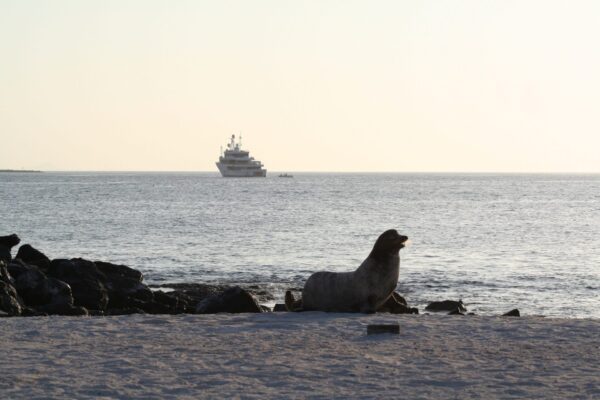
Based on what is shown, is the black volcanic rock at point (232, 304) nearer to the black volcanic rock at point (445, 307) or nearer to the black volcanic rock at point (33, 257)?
the black volcanic rock at point (445, 307)

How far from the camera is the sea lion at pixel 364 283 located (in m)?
14.8

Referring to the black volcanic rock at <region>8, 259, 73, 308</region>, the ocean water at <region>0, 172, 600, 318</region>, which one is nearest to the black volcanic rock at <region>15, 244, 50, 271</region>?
the ocean water at <region>0, 172, 600, 318</region>

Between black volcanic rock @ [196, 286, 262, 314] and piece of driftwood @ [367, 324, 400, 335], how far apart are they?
3.65 m

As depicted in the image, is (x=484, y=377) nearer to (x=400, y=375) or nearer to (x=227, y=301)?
(x=400, y=375)

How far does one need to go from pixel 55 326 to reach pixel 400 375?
17.5ft

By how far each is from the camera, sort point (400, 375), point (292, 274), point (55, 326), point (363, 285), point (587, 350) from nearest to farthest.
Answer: point (400, 375) < point (587, 350) < point (55, 326) < point (363, 285) < point (292, 274)

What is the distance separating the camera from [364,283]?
14.8 m

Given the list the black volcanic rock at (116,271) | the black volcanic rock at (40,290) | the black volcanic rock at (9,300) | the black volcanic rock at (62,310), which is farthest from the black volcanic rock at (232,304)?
the black volcanic rock at (116,271)

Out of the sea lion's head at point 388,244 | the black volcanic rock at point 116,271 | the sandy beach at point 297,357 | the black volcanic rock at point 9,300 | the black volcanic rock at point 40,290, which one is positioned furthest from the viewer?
the black volcanic rock at point 116,271

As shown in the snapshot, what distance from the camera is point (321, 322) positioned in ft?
45.3

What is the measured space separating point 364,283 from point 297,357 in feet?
12.6

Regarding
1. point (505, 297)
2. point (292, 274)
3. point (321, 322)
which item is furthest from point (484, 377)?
point (292, 274)

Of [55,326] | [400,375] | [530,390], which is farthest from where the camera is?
[55,326]

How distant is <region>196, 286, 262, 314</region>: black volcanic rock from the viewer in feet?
52.7
